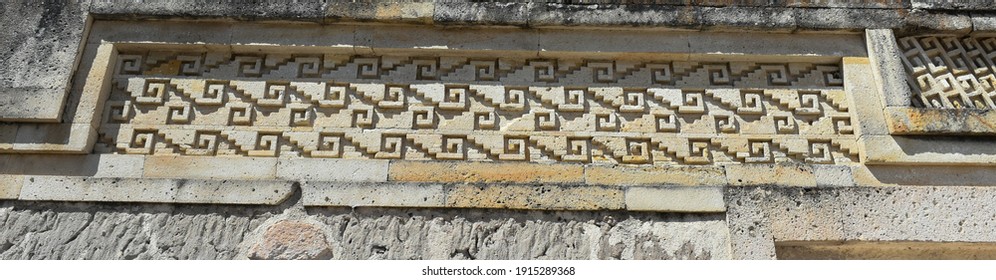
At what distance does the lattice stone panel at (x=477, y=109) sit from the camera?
3.41 metres

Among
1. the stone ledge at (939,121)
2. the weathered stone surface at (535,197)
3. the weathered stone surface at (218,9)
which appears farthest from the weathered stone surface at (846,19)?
the weathered stone surface at (218,9)

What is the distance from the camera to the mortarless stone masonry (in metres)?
3.23

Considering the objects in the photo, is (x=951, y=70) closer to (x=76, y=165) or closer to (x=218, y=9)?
(x=218, y=9)

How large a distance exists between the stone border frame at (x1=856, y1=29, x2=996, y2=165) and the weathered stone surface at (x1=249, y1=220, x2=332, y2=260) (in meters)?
2.29

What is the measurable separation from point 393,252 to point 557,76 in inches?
43.6

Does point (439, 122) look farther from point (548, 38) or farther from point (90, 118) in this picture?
point (90, 118)

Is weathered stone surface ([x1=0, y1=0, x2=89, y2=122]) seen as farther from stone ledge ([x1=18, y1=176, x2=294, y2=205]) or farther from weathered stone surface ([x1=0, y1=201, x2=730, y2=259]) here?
weathered stone surface ([x1=0, y1=201, x2=730, y2=259])

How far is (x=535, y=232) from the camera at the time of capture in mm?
3240

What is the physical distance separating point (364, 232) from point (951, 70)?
2743mm

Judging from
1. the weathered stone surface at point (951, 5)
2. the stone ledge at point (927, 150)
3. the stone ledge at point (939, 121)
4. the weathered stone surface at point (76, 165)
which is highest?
the weathered stone surface at point (951, 5)

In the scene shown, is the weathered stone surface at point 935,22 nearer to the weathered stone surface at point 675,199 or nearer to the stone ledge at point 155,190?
the weathered stone surface at point 675,199

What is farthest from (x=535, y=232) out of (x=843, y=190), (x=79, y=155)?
(x=79, y=155)

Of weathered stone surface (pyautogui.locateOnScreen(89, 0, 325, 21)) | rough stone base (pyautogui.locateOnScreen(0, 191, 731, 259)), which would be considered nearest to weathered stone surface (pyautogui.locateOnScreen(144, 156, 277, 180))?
rough stone base (pyautogui.locateOnScreen(0, 191, 731, 259))

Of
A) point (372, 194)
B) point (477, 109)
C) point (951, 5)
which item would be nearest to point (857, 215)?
point (951, 5)
